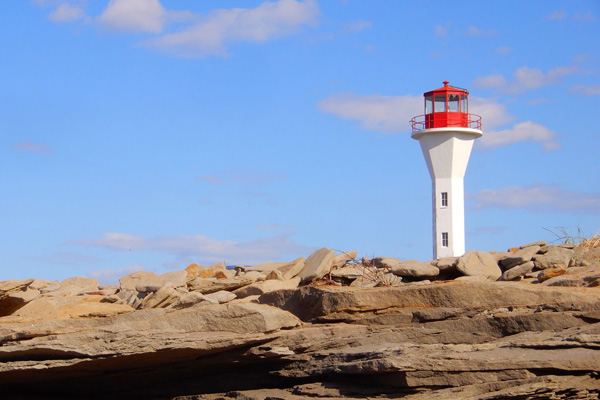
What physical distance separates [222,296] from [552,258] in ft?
19.8

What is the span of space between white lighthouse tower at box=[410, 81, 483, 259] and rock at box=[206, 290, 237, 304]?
1802 cm

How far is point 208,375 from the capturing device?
927 centimetres

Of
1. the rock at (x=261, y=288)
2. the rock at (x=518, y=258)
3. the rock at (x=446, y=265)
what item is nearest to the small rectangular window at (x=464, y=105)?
the rock at (x=518, y=258)

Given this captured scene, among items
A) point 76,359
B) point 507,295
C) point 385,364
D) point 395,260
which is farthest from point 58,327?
point 395,260

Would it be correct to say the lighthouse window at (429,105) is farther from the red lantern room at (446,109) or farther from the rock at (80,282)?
the rock at (80,282)

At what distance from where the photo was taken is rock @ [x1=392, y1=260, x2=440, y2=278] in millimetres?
12523

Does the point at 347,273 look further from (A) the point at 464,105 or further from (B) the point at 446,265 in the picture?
(A) the point at 464,105

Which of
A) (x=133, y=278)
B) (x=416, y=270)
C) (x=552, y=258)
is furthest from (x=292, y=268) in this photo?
(x=552, y=258)

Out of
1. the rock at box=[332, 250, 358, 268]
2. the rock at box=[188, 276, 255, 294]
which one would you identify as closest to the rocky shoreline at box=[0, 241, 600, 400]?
the rock at box=[188, 276, 255, 294]

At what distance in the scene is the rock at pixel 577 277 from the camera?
9.58 m

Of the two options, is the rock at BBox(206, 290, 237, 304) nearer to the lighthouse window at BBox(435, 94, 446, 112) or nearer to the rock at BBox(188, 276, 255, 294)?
the rock at BBox(188, 276, 255, 294)

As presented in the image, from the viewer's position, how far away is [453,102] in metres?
29.7

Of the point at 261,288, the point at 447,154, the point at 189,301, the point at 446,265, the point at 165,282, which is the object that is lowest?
the point at 189,301

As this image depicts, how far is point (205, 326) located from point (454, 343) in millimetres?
3015
